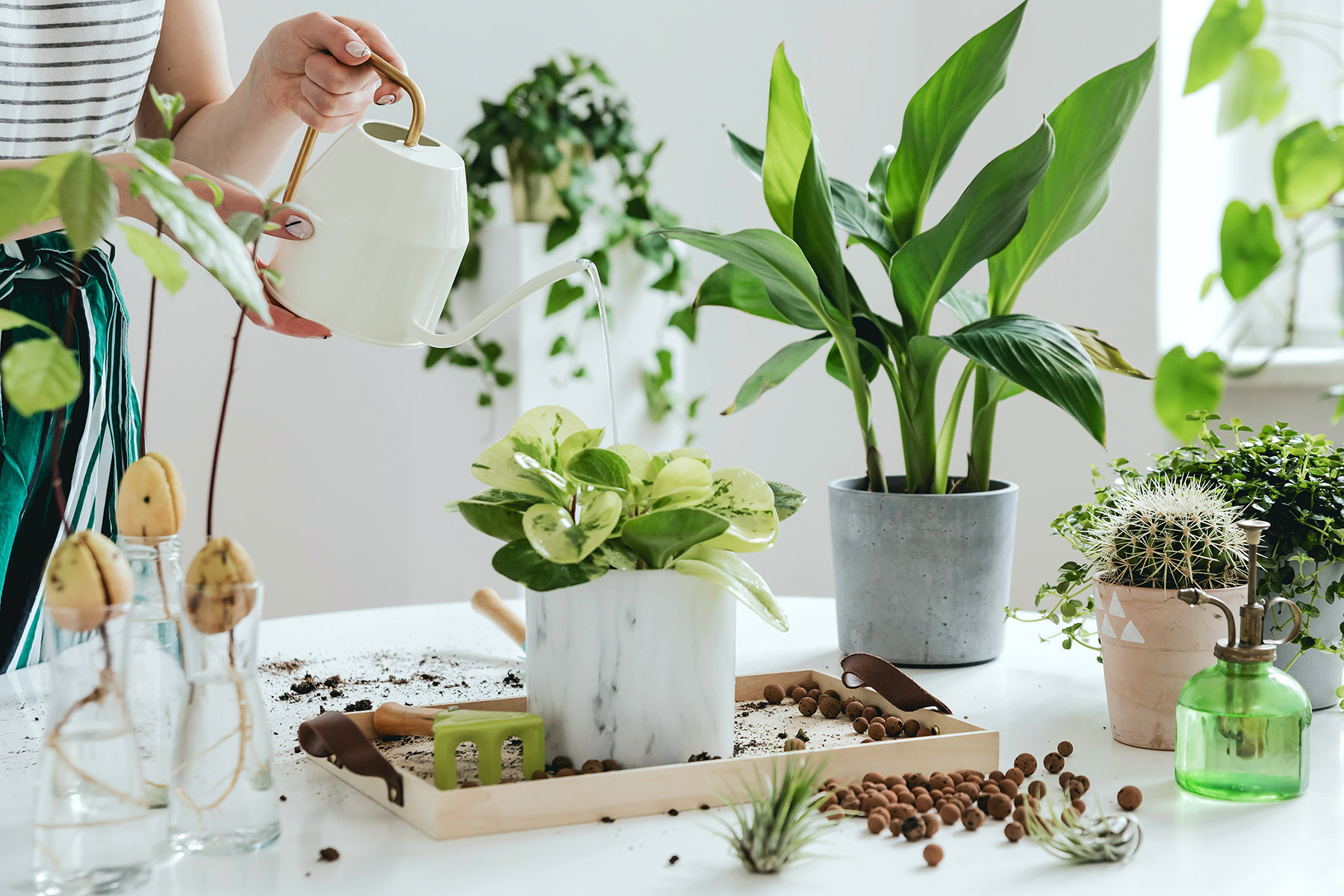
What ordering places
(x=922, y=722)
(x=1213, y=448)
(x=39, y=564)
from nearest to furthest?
(x=922, y=722) < (x=1213, y=448) < (x=39, y=564)

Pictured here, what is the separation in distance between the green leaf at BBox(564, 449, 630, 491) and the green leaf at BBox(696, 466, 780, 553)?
0.21ft

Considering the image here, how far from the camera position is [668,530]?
26.2 inches

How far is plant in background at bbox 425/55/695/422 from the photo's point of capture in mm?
2162

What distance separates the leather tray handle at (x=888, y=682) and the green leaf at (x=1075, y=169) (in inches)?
15.7

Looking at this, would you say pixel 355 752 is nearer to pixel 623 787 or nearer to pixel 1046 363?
pixel 623 787

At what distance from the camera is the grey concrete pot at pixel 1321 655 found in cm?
85

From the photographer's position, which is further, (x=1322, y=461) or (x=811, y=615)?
(x=811, y=615)

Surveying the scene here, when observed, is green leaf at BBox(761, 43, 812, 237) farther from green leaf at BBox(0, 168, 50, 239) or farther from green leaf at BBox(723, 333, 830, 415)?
green leaf at BBox(0, 168, 50, 239)

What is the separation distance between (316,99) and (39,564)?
0.50 metres

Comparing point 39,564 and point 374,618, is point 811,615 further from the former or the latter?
point 39,564

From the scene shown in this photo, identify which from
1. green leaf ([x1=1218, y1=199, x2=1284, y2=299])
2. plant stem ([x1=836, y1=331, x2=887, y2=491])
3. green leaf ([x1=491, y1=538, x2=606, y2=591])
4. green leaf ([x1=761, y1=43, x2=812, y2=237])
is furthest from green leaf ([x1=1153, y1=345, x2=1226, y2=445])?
green leaf ([x1=491, y1=538, x2=606, y2=591])

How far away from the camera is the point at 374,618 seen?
1239 millimetres

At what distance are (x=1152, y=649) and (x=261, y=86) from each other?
905mm

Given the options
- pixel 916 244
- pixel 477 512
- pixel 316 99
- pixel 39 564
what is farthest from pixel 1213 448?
pixel 39 564
